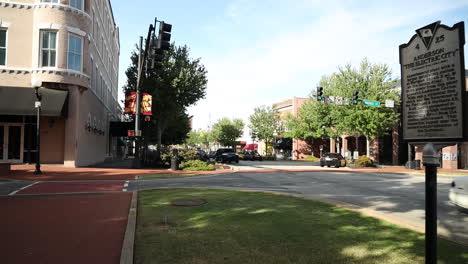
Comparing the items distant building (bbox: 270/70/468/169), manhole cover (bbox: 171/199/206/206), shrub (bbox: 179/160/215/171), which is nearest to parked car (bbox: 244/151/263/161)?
distant building (bbox: 270/70/468/169)

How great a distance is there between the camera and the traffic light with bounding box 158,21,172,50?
12455 mm

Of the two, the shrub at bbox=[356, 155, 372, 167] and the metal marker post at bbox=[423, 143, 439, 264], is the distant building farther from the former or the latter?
the metal marker post at bbox=[423, 143, 439, 264]

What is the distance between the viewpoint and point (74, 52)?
21.4m

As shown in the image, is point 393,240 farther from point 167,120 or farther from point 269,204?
point 167,120

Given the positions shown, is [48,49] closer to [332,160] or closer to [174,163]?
[174,163]

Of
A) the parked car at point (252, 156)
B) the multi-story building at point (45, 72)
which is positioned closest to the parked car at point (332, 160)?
the parked car at point (252, 156)

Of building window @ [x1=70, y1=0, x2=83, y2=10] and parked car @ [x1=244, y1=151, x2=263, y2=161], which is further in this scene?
parked car @ [x1=244, y1=151, x2=263, y2=161]

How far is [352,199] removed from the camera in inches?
425

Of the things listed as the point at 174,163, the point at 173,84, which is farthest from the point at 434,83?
the point at 173,84

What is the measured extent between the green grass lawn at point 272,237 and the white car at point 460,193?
103 inches

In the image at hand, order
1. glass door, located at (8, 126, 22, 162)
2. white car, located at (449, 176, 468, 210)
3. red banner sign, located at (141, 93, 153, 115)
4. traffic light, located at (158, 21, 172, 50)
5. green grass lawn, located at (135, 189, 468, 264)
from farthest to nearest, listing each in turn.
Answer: red banner sign, located at (141, 93, 153, 115), glass door, located at (8, 126, 22, 162), traffic light, located at (158, 21, 172, 50), white car, located at (449, 176, 468, 210), green grass lawn, located at (135, 189, 468, 264)

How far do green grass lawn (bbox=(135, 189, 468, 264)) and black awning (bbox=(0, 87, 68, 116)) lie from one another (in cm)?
1444

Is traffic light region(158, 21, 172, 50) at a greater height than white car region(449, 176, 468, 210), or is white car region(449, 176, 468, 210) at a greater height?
traffic light region(158, 21, 172, 50)

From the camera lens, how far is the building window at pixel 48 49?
2064 cm
